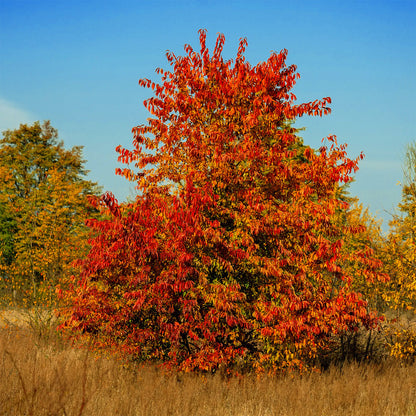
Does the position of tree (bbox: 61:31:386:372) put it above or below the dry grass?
above

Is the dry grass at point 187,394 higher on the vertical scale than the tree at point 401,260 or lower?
lower

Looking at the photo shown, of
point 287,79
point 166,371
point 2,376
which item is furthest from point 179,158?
point 2,376

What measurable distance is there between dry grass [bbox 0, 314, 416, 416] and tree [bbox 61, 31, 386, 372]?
20.9 inches

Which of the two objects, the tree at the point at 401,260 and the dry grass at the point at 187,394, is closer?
the dry grass at the point at 187,394

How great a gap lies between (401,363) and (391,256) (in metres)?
3.01

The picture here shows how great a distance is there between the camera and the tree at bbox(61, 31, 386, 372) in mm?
8555

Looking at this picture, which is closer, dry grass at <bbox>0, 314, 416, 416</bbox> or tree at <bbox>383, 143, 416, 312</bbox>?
dry grass at <bbox>0, 314, 416, 416</bbox>

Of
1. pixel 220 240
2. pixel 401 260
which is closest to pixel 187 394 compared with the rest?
pixel 220 240

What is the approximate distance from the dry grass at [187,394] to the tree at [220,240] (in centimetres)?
53

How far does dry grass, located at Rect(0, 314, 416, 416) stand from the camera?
6852 millimetres

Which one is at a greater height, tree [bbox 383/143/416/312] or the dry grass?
tree [bbox 383/143/416/312]

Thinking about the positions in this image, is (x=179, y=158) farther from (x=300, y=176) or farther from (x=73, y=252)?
(x=73, y=252)

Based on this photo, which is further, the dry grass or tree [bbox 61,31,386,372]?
tree [bbox 61,31,386,372]

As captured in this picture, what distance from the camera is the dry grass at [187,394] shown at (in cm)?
685
